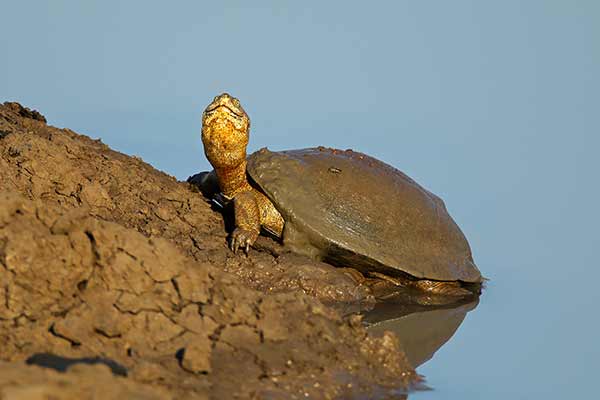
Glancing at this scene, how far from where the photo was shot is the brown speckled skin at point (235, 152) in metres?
8.84

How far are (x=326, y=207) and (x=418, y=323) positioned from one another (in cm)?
154

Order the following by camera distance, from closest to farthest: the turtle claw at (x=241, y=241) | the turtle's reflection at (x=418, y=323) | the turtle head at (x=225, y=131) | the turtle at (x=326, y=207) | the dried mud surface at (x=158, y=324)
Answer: the dried mud surface at (x=158, y=324), the turtle's reflection at (x=418, y=323), the turtle claw at (x=241, y=241), the turtle at (x=326, y=207), the turtle head at (x=225, y=131)

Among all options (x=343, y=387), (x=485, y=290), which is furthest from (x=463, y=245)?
(x=343, y=387)

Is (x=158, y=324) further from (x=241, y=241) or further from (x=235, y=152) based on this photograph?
(x=235, y=152)

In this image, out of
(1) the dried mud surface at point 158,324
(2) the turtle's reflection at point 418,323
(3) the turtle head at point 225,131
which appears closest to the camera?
(1) the dried mud surface at point 158,324

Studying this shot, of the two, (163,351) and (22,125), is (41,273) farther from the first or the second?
(22,125)

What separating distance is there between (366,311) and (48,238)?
3.67 metres

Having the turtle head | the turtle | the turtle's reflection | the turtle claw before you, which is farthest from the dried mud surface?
the turtle head

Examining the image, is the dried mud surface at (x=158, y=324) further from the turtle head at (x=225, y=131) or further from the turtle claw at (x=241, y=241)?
the turtle head at (x=225, y=131)

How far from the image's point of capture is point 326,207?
898cm

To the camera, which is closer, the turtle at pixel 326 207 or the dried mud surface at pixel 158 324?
the dried mud surface at pixel 158 324

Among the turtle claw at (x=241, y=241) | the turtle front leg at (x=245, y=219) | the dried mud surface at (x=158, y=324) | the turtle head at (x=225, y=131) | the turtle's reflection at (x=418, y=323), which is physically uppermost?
the turtle head at (x=225, y=131)

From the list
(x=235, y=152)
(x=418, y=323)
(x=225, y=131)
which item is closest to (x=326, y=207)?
(x=235, y=152)

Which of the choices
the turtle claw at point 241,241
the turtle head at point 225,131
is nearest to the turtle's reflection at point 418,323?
the turtle claw at point 241,241
